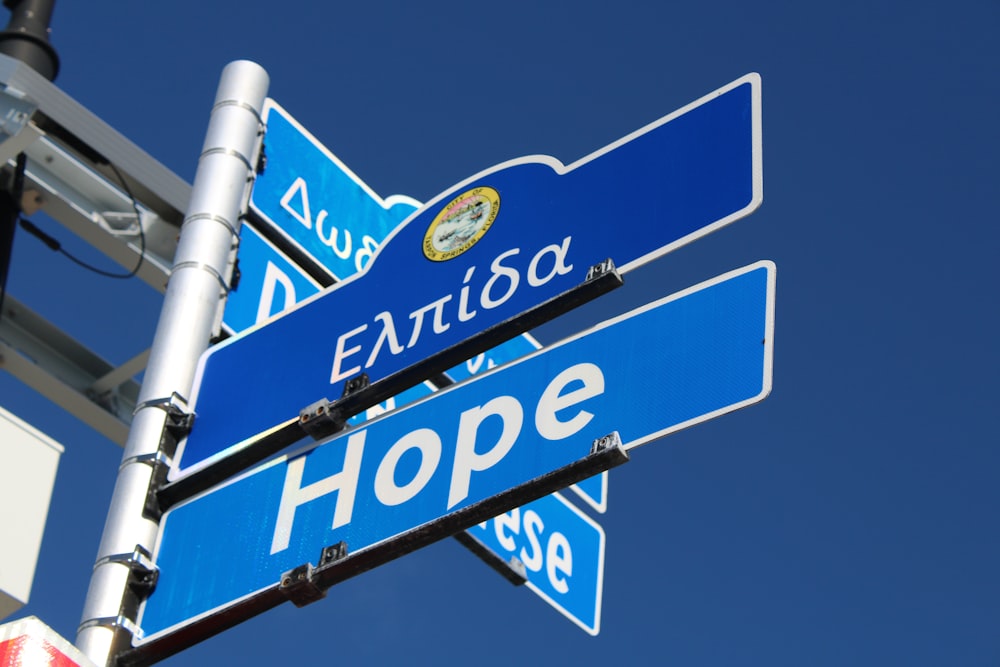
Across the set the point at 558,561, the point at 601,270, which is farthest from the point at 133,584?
the point at 558,561

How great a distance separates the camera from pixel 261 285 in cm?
455

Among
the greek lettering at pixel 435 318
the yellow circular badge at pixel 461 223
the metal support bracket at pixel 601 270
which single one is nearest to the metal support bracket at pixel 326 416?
the greek lettering at pixel 435 318

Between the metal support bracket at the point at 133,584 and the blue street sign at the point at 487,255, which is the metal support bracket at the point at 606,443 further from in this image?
the metal support bracket at the point at 133,584

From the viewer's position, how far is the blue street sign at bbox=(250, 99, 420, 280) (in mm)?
4723

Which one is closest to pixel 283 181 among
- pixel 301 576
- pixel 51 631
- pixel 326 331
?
pixel 326 331

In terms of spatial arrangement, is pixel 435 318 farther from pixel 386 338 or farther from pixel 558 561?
pixel 558 561

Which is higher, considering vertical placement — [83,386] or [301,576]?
[83,386]

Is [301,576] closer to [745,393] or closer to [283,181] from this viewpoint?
[745,393]

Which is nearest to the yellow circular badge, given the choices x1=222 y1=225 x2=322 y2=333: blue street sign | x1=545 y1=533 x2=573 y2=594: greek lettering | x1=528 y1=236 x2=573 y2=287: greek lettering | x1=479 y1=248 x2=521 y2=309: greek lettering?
x1=479 y1=248 x2=521 y2=309: greek lettering

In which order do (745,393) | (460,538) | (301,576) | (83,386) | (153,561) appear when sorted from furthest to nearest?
(83,386) → (460,538) → (153,561) → (301,576) → (745,393)

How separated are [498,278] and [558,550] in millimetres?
1335

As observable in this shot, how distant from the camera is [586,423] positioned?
3133 millimetres

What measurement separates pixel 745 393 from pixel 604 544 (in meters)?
1.97

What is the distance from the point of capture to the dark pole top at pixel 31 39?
6.66 meters
